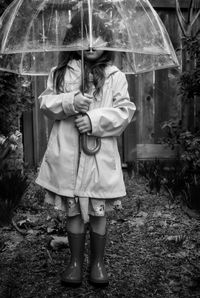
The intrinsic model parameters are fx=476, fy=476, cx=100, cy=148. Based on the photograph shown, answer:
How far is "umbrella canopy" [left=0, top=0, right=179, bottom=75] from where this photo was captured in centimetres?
248

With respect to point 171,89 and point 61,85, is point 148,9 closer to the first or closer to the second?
point 61,85

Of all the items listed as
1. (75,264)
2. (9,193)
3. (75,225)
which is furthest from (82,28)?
(9,193)

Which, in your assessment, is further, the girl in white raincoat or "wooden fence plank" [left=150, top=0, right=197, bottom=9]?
"wooden fence plank" [left=150, top=0, right=197, bottom=9]

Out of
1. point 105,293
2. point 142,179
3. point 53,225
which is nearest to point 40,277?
point 105,293

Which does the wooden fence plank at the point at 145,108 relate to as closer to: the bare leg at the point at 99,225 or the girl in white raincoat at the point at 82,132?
the girl in white raincoat at the point at 82,132

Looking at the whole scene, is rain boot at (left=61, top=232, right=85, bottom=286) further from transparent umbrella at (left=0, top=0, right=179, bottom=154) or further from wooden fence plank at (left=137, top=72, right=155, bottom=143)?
wooden fence plank at (left=137, top=72, right=155, bottom=143)

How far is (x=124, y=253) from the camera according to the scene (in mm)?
3264

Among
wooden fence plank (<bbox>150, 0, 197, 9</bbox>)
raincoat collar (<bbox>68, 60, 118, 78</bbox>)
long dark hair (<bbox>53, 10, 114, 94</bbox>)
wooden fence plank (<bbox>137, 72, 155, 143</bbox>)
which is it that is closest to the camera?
long dark hair (<bbox>53, 10, 114, 94</bbox>)

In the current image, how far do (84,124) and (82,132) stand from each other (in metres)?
0.05

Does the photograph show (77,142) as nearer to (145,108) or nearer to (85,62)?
(85,62)

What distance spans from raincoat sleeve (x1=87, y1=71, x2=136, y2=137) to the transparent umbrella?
0.31 feet

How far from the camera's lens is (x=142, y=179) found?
530 cm

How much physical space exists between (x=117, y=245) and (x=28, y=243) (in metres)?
0.64

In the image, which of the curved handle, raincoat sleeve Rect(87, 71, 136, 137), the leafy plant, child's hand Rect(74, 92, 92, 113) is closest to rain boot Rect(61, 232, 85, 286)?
the curved handle
